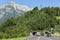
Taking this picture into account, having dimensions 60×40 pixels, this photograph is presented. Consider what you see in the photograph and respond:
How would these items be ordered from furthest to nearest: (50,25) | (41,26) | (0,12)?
(0,12)
(50,25)
(41,26)

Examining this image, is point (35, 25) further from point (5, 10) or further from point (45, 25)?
point (5, 10)

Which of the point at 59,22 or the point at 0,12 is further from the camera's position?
the point at 0,12

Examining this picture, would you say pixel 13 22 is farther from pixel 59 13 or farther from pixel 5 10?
pixel 5 10

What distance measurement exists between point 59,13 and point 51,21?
21872mm

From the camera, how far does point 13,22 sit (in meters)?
42.2

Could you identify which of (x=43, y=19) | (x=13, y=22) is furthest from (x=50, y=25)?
(x=13, y=22)

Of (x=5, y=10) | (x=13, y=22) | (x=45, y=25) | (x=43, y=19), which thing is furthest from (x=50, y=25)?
(x=5, y=10)

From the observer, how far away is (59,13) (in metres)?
66.9

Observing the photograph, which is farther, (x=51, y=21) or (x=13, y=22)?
(x=51, y=21)

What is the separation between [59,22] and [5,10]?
192 ft

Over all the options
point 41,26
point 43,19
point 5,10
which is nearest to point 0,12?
point 5,10

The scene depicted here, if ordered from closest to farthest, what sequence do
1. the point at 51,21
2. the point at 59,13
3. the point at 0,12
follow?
the point at 51,21 < the point at 59,13 < the point at 0,12

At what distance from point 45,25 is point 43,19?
249 inches

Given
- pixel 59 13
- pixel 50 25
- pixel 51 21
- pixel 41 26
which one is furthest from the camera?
pixel 59 13
